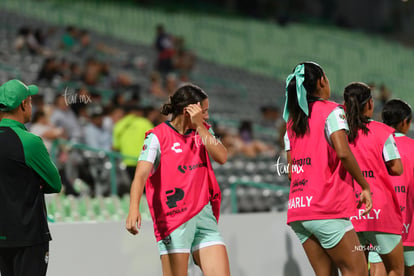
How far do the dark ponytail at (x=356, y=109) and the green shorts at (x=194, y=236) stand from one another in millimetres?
1072

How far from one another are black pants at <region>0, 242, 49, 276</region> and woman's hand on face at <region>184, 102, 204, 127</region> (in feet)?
3.61

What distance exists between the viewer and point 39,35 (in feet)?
51.8

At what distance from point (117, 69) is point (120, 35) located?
16.6 feet

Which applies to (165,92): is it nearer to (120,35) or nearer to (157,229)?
(120,35)

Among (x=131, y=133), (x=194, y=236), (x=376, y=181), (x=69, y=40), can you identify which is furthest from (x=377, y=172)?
(x=69, y=40)

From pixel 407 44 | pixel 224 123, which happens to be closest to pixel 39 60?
pixel 224 123

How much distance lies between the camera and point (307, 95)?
4320 mm

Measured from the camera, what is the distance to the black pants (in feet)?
13.0

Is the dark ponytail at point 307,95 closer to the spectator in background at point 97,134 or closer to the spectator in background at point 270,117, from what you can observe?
the spectator in background at point 97,134

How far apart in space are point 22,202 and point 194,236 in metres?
1.05

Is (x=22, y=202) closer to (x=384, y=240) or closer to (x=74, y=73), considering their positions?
(x=384, y=240)

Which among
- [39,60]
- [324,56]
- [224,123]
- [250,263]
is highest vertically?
[324,56]

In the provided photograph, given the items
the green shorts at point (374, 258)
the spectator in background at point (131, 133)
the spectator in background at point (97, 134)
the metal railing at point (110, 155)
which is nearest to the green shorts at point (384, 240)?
the green shorts at point (374, 258)

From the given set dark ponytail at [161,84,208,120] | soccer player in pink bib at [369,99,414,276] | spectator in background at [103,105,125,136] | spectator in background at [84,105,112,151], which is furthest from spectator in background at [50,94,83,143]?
soccer player in pink bib at [369,99,414,276]
